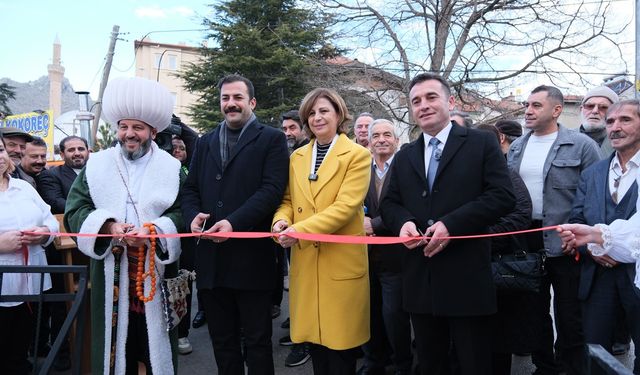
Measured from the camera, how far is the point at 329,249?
117 inches

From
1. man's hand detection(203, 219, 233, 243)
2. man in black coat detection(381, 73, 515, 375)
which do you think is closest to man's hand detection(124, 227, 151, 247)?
man's hand detection(203, 219, 233, 243)

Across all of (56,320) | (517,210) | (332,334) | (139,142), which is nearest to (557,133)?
(517,210)

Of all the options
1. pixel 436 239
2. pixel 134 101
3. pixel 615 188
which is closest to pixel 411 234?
pixel 436 239

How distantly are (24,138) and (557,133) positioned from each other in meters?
5.30

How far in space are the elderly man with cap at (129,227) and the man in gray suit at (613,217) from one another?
8.80ft

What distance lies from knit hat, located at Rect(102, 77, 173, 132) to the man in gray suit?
2.86 meters

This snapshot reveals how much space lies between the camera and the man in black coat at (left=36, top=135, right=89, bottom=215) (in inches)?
194

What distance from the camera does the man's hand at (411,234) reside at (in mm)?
2596

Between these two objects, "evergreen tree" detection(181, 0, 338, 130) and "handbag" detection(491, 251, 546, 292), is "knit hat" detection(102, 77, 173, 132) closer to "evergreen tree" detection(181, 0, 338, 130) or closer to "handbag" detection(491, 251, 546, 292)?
"handbag" detection(491, 251, 546, 292)

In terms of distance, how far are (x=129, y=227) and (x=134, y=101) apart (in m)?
0.80

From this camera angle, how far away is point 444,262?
263 cm

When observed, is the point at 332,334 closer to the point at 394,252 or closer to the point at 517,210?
the point at 394,252

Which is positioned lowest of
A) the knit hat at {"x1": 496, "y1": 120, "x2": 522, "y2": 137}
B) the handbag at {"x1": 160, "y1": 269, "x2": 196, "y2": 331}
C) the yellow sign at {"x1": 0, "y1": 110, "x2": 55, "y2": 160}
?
the handbag at {"x1": 160, "y1": 269, "x2": 196, "y2": 331}

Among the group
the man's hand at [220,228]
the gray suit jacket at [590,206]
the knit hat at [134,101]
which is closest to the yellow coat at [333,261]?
the man's hand at [220,228]
